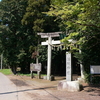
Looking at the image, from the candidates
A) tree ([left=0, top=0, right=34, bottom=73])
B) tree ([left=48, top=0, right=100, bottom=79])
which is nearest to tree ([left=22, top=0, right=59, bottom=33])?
tree ([left=0, top=0, right=34, bottom=73])

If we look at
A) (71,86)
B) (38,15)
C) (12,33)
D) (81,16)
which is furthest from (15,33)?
(81,16)

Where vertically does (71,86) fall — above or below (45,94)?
above

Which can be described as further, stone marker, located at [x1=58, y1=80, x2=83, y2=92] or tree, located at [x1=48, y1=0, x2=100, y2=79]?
stone marker, located at [x1=58, y1=80, x2=83, y2=92]

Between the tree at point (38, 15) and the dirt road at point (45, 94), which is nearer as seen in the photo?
the dirt road at point (45, 94)

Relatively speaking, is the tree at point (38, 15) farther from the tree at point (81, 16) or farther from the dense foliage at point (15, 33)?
the tree at point (81, 16)

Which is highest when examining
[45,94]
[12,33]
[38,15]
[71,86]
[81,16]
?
[38,15]

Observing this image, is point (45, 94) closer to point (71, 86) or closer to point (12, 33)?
point (71, 86)

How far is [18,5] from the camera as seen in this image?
21469 millimetres

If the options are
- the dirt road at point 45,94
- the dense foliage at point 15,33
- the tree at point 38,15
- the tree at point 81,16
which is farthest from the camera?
the dense foliage at point 15,33

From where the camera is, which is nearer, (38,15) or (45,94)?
(45,94)

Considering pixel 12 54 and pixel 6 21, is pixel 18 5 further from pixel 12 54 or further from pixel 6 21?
pixel 12 54

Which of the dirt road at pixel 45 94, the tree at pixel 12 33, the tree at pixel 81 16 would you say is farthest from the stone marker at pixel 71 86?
the tree at pixel 12 33

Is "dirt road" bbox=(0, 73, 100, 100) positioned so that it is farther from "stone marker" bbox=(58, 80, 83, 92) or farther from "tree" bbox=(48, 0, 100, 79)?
"tree" bbox=(48, 0, 100, 79)

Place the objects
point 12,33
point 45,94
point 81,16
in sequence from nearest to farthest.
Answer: point 81,16 → point 45,94 → point 12,33
